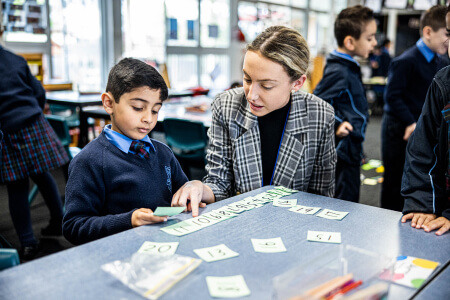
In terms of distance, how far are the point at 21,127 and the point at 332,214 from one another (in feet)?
6.67

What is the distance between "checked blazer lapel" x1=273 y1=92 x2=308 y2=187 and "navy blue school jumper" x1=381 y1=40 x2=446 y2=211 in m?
1.39

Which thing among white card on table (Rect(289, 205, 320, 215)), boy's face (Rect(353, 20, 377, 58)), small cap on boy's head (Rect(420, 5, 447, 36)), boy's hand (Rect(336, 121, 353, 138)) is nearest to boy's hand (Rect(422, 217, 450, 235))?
white card on table (Rect(289, 205, 320, 215))

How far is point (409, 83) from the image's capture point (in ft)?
9.16

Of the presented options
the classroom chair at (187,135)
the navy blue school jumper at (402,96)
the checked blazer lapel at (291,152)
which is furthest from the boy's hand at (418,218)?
the classroom chair at (187,135)

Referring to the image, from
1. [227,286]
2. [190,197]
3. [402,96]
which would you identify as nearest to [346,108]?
[402,96]

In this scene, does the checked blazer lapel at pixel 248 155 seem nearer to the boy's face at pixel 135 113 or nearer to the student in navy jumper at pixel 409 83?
the boy's face at pixel 135 113

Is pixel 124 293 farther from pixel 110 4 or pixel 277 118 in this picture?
pixel 110 4

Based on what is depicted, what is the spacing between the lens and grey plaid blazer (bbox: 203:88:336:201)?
1.65 m

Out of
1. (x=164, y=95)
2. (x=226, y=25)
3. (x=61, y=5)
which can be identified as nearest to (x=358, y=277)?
(x=164, y=95)

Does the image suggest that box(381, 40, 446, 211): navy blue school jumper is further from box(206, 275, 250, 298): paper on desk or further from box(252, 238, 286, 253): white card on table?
box(206, 275, 250, 298): paper on desk

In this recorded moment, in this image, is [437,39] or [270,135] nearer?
[270,135]

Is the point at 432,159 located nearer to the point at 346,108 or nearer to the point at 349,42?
the point at 346,108

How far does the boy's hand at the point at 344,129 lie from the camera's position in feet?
7.58

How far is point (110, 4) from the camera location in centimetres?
632
